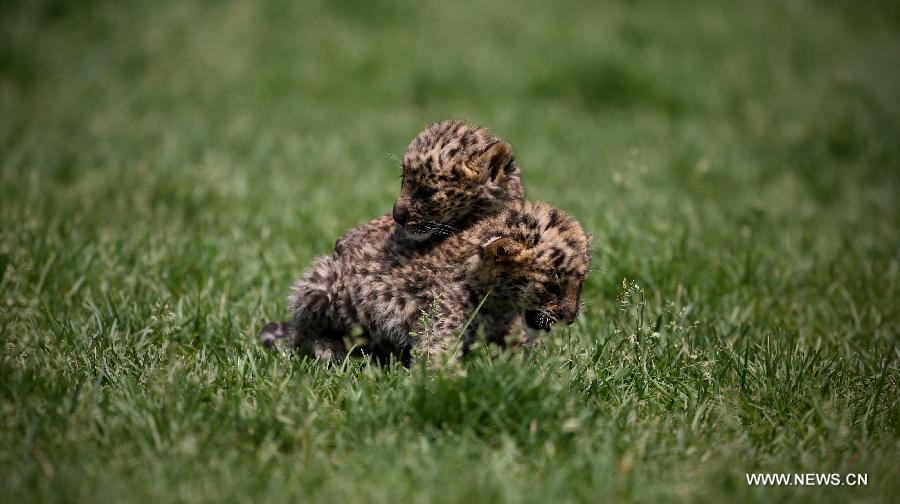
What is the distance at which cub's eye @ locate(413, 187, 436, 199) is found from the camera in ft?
14.3

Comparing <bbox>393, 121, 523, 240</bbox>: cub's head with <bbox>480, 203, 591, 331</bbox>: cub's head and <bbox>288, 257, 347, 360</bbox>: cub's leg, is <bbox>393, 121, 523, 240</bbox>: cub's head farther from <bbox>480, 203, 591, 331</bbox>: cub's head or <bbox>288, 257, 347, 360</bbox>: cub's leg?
<bbox>288, 257, 347, 360</bbox>: cub's leg

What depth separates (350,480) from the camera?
333cm

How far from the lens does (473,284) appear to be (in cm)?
421

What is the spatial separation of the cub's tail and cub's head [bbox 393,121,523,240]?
95 cm

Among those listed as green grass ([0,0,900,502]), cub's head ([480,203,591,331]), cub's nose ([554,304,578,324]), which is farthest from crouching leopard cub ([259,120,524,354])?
green grass ([0,0,900,502])

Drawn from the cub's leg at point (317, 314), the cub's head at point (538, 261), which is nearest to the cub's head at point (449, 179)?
the cub's head at point (538, 261)

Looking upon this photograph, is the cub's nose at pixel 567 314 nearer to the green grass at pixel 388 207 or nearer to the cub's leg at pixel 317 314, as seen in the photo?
the green grass at pixel 388 207

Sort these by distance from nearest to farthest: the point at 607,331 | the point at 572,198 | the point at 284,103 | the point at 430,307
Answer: the point at 430,307 → the point at 607,331 → the point at 572,198 → the point at 284,103

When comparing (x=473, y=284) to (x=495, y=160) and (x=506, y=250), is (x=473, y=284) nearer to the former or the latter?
(x=506, y=250)

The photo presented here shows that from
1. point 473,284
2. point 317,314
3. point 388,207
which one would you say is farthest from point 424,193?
point 388,207

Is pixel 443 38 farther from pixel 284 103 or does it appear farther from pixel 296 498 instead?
pixel 296 498

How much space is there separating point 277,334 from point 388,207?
2.62 meters

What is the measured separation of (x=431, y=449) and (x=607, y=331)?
→ 177 cm

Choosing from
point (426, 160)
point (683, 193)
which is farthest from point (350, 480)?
point (683, 193)
